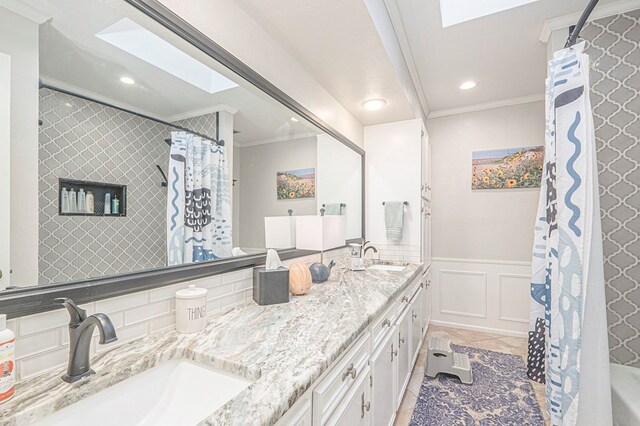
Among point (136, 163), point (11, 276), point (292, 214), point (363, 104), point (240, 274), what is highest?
point (363, 104)

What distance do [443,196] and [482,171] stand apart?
1.69ft

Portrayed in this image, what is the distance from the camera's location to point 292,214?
1.97 meters

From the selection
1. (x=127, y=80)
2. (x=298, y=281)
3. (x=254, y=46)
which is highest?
(x=254, y=46)

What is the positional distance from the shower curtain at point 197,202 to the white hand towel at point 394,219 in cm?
192

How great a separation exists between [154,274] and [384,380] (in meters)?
1.27

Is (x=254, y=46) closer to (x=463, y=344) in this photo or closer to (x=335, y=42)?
(x=335, y=42)

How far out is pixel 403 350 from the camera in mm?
1996

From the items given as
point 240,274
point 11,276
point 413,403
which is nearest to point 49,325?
point 11,276

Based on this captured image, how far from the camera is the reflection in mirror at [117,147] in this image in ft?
2.43

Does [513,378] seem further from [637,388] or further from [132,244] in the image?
[132,244]

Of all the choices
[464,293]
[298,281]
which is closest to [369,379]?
[298,281]

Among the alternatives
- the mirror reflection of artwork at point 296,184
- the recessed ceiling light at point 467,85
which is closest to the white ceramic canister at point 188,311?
the mirror reflection of artwork at point 296,184

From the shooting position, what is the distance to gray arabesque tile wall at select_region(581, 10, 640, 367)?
172cm

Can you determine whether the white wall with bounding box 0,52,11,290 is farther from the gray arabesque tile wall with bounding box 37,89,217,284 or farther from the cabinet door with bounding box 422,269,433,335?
the cabinet door with bounding box 422,269,433,335
